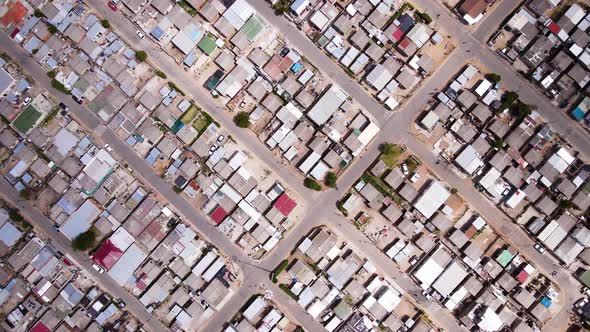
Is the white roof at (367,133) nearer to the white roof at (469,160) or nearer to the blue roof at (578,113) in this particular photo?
the white roof at (469,160)

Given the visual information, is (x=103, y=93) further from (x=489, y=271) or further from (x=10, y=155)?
(x=489, y=271)

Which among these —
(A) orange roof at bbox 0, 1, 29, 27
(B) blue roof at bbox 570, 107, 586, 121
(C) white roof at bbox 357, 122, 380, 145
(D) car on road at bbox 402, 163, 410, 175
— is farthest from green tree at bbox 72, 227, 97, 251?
(B) blue roof at bbox 570, 107, 586, 121

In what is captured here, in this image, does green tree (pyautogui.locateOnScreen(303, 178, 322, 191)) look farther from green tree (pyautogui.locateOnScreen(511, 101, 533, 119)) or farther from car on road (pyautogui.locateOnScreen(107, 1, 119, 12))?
car on road (pyautogui.locateOnScreen(107, 1, 119, 12))

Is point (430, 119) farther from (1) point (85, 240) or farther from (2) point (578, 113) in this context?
(1) point (85, 240)

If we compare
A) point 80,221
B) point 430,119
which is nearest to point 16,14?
point 80,221

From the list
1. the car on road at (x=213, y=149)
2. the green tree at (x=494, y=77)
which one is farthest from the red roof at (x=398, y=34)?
the car on road at (x=213, y=149)

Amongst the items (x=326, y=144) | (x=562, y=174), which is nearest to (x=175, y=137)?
(x=326, y=144)

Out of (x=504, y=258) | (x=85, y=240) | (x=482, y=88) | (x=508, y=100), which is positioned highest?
(x=508, y=100)
